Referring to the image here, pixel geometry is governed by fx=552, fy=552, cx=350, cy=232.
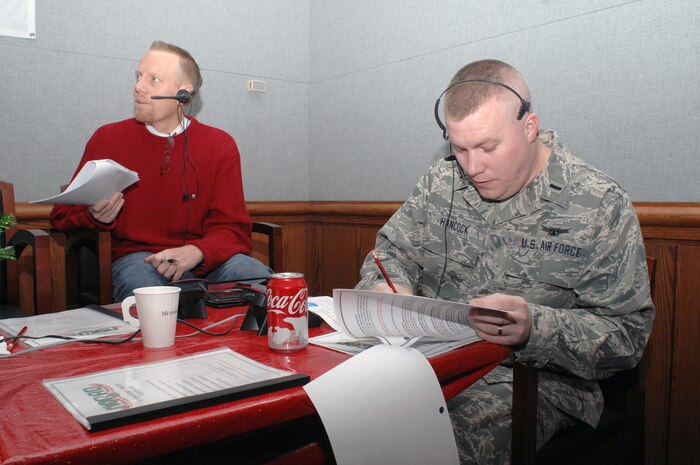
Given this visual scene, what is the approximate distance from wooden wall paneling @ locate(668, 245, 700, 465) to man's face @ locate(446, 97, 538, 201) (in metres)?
0.76

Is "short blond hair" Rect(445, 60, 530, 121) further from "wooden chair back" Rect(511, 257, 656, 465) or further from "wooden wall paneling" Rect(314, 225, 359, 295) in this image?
"wooden wall paneling" Rect(314, 225, 359, 295)

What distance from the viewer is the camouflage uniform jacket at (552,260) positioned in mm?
1134

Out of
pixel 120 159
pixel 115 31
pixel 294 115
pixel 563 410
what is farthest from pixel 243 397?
pixel 294 115

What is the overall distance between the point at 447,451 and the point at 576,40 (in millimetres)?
1691

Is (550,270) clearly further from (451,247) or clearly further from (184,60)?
(184,60)

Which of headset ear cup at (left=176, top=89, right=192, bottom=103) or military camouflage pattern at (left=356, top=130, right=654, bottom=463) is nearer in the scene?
military camouflage pattern at (left=356, top=130, right=654, bottom=463)

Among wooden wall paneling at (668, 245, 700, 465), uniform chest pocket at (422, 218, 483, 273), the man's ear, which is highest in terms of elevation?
the man's ear

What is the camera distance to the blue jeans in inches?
74.6

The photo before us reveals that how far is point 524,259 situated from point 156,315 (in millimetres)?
858

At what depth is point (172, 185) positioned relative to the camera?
2201 mm

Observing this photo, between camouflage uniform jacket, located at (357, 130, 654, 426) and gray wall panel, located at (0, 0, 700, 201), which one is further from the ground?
gray wall panel, located at (0, 0, 700, 201)

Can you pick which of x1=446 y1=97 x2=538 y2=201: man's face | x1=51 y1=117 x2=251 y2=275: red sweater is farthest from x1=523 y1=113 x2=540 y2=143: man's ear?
x1=51 y1=117 x2=251 y2=275: red sweater

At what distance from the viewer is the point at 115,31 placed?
8.51 ft

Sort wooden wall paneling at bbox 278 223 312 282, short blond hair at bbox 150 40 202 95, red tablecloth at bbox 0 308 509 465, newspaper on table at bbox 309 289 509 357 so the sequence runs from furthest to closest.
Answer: wooden wall paneling at bbox 278 223 312 282 < short blond hair at bbox 150 40 202 95 < newspaper on table at bbox 309 289 509 357 < red tablecloth at bbox 0 308 509 465
